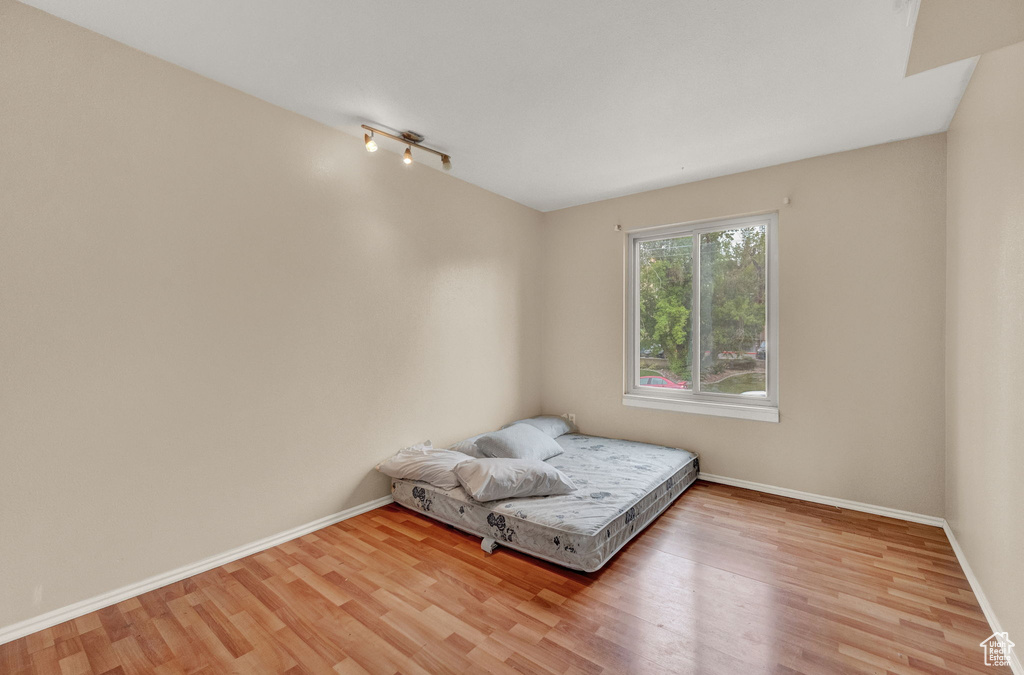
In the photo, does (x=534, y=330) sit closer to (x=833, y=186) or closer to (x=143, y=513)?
(x=833, y=186)

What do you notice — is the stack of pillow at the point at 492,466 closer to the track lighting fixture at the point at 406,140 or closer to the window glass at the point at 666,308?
the window glass at the point at 666,308

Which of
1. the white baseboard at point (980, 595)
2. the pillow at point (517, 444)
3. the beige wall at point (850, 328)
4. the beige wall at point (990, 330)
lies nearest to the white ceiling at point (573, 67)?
the beige wall at point (850, 328)

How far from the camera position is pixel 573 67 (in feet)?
7.18

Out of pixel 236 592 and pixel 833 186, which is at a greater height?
pixel 833 186

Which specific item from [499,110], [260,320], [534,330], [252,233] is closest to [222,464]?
[260,320]

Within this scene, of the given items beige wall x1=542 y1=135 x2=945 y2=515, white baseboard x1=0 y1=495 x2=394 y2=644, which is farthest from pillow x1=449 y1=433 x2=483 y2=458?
beige wall x1=542 y1=135 x2=945 y2=515

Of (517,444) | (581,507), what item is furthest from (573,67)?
(517,444)

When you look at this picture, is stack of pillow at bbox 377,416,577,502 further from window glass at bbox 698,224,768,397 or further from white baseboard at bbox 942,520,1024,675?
white baseboard at bbox 942,520,1024,675

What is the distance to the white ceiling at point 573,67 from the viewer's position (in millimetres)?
1834

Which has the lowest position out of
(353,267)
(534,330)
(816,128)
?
(534,330)

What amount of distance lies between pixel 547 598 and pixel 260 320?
2231 mm

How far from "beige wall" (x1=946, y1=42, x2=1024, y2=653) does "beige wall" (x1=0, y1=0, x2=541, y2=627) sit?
130 inches

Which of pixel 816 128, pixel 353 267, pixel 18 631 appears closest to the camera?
pixel 18 631

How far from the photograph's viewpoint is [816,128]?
9.25 ft
